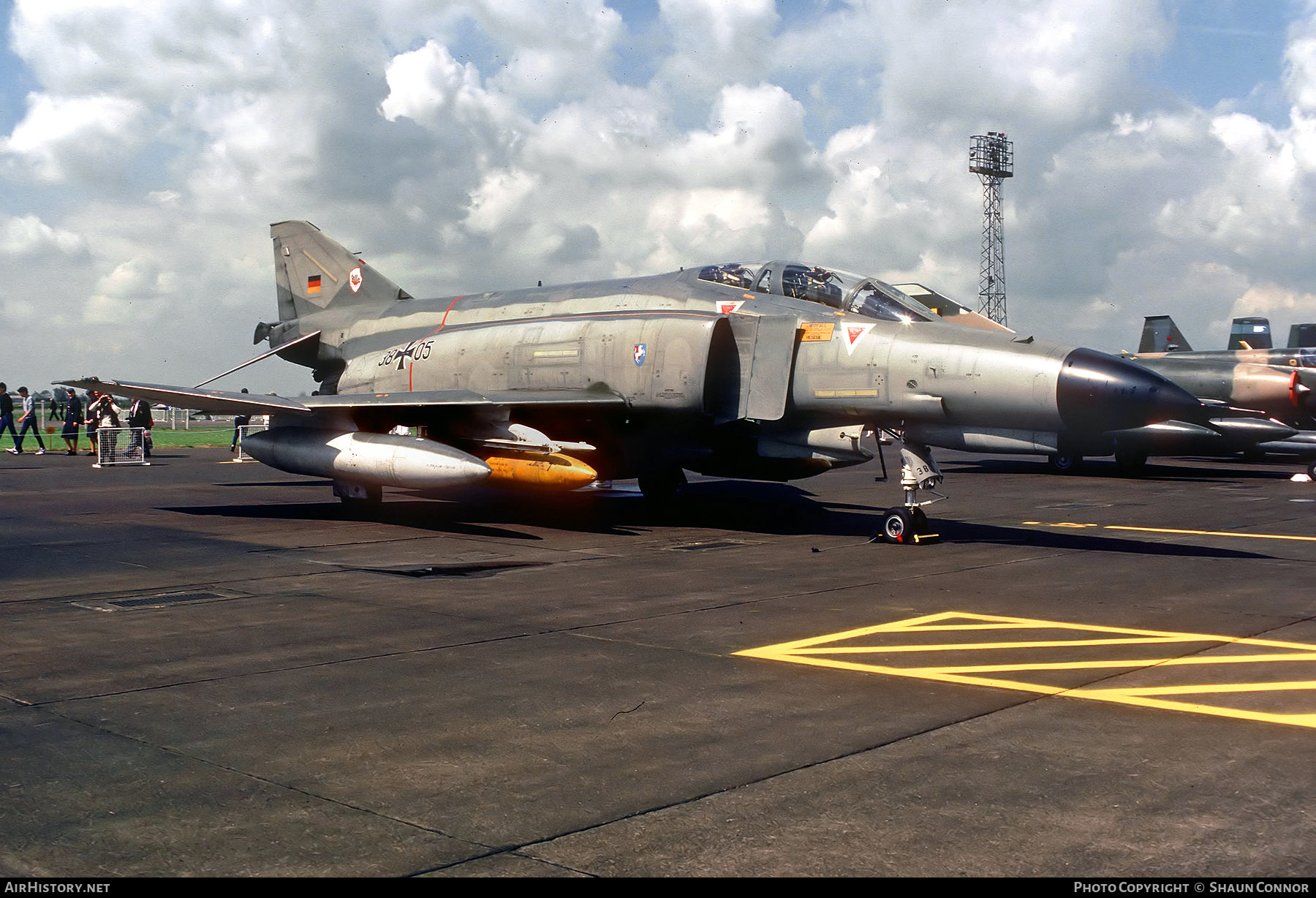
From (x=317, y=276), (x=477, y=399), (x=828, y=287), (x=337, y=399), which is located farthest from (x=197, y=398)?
(x=828, y=287)

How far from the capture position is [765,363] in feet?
42.6

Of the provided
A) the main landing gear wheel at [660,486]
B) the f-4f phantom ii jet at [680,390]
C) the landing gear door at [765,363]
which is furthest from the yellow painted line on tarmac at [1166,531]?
the main landing gear wheel at [660,486]

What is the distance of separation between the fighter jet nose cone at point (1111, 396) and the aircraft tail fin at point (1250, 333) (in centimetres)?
2508

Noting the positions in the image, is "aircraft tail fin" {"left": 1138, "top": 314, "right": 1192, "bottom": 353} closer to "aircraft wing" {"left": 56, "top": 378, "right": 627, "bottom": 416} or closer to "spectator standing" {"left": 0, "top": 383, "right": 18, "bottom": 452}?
"aircraft wing" {"left": 56, "top": 378, "right": 627, "bottom": 416}

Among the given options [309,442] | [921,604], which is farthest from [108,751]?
[309,442]

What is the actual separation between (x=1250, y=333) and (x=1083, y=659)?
31.1 meters

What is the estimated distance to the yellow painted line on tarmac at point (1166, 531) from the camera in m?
13.3

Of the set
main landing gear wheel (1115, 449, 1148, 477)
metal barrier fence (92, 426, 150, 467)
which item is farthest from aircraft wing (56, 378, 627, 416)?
main landing gear wheel (1115, 449, 1148, 477)

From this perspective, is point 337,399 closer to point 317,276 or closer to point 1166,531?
point 317,276

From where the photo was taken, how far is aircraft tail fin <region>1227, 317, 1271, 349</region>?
32.8m

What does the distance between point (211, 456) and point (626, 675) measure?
27956 millimetres

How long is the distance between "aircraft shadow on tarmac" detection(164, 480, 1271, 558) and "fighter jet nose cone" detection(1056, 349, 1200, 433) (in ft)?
6.49

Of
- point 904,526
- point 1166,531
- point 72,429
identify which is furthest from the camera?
point 72,429

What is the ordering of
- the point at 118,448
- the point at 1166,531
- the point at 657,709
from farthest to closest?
the point at 118,448
the point at 1166,531
the point at 657,709
